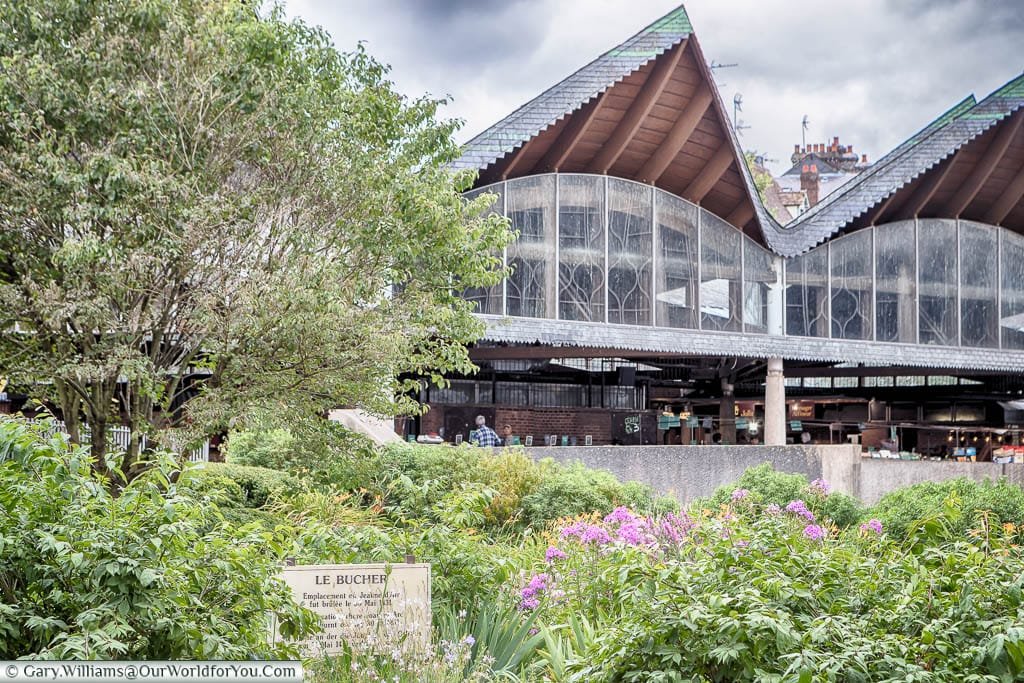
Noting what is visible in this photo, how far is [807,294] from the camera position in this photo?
3036 cm

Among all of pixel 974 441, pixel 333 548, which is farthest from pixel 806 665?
pixel 974 441

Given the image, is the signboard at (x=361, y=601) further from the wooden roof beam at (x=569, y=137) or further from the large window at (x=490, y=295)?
the wooden roof beam at (x=569, y=137)

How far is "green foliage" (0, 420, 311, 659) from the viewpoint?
15.1 feet

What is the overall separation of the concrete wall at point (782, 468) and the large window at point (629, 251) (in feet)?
20.1

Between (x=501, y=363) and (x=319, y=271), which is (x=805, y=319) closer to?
(x=501, y=363)

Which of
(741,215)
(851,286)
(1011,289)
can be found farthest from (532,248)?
(1011,289)

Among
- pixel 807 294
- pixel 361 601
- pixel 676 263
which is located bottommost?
pixel 361 601

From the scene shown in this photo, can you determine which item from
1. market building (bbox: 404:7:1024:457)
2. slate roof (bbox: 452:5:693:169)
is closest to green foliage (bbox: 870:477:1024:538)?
market building (bbox: 404:7:1024:457)

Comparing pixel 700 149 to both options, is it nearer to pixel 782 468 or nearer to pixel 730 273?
pixel 730 273

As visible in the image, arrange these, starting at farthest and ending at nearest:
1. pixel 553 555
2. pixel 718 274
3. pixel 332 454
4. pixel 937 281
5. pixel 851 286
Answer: pixel 937 281 → pixel 851 286 → pixel 718 274 → pixel 332 454 → pixel 553 555

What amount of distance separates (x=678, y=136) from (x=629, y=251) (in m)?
3.10

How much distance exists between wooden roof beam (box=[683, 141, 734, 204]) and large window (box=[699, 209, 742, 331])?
1.92 feet

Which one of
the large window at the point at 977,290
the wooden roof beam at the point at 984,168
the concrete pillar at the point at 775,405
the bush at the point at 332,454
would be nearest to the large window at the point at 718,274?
the concrete pillar at the point at 775,405

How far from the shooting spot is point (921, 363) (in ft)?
103
